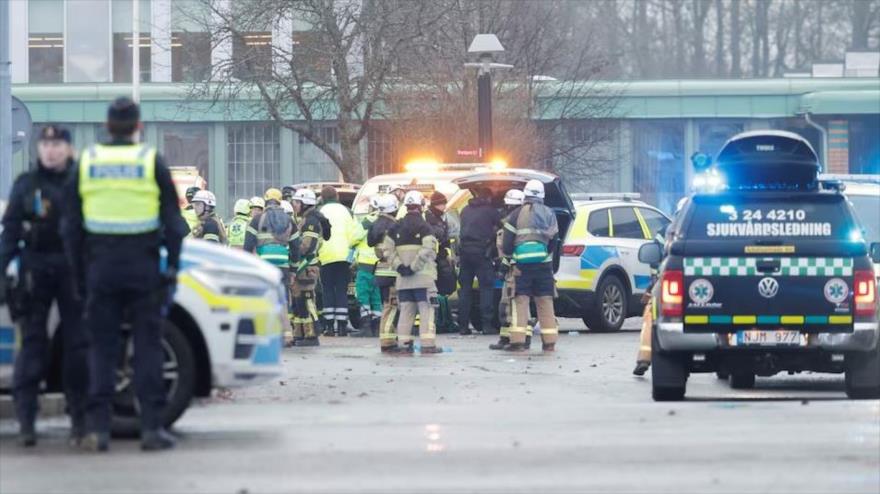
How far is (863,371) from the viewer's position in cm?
1441

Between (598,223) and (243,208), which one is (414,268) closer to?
(243,208)

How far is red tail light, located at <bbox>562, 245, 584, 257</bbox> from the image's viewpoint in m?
24.0

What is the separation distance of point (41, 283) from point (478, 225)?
1278 cm

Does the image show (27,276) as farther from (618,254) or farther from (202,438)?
(618,254)

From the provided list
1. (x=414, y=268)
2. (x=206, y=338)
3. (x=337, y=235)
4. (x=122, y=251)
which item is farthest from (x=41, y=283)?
(x=337, y=235)

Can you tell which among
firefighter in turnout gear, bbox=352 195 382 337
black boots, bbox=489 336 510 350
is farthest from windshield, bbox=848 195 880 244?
firefighter in turnout gear, bbox=352 195 382 337

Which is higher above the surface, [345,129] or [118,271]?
[345,129]

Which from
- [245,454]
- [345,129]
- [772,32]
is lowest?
[245,454]

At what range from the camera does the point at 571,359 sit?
64.1ft

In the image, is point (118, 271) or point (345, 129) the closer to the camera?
point (118, 271)

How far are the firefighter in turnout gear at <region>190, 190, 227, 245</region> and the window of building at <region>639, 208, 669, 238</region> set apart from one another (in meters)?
5.73

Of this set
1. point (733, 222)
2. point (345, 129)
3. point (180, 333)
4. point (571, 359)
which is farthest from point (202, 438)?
point (345, 129)

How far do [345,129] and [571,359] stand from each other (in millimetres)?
17348

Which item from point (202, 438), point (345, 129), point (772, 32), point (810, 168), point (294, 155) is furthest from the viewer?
point (772, 32)
